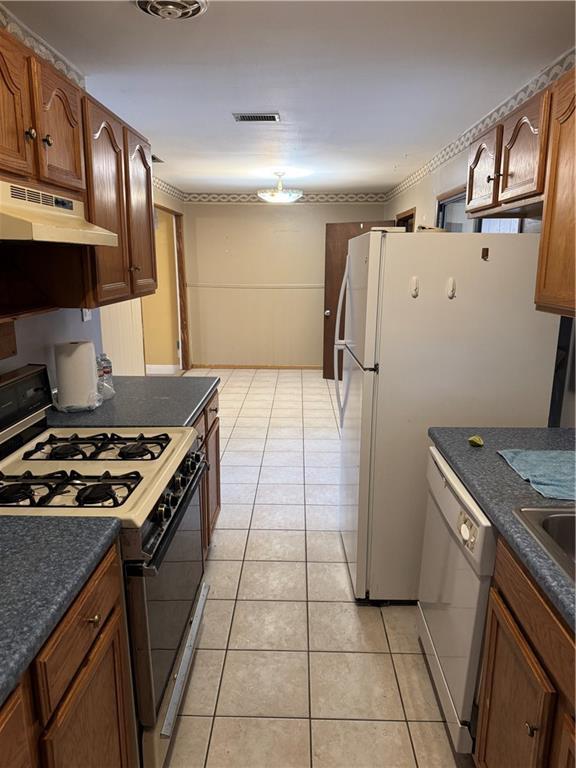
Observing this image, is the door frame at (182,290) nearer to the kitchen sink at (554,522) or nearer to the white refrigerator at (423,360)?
the white refrigerator at (423,360)

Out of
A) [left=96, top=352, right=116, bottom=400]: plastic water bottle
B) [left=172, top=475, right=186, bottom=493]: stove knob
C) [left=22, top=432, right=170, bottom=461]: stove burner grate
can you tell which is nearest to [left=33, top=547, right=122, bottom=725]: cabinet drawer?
[left=172, top=475, right=186, bottom=493]: stove knob

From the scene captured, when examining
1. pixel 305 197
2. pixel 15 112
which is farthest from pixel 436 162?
pixel 15 112

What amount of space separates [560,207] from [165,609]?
169 cm

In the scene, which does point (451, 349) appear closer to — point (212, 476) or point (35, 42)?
point (212, 476)

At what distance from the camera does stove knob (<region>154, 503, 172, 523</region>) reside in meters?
1.49

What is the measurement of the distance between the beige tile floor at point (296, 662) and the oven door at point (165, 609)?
196 millimetres

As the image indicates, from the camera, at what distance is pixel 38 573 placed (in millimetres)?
1091

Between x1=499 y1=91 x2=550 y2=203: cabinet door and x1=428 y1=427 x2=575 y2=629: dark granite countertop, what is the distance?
844 millimetres

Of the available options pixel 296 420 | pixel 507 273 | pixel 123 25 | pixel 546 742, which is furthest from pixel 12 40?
pixel 296 420

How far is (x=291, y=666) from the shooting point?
2.02 meters

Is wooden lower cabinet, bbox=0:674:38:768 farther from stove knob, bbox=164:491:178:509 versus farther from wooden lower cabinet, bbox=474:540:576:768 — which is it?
wooden lower cabinet, bbox=474:540:576:768

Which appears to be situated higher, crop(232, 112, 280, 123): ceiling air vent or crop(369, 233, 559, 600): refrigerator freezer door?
crop(232, 112, 280, 123): ceiling air vent

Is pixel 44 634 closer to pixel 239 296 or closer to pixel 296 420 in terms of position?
pixel 296 420

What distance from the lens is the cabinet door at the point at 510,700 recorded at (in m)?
1.11
